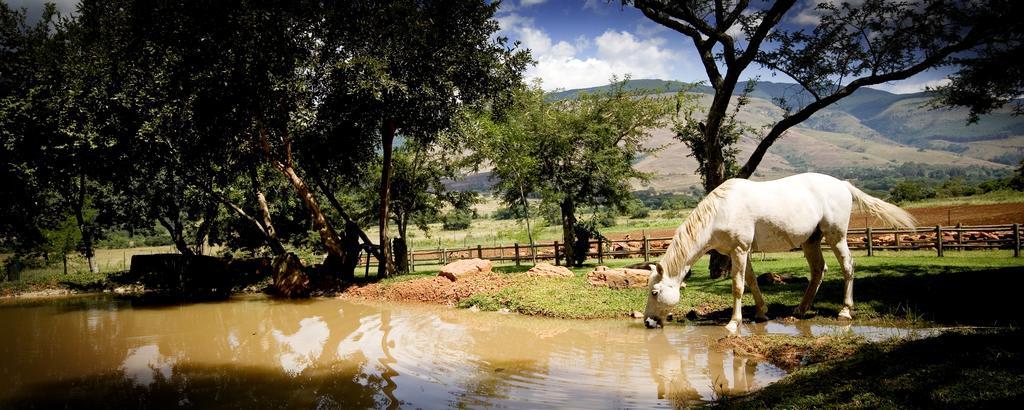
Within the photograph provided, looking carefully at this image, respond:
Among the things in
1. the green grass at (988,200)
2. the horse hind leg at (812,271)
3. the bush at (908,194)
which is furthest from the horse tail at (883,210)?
the bush at (908,194)

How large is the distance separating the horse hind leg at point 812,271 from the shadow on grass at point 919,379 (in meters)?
3.74

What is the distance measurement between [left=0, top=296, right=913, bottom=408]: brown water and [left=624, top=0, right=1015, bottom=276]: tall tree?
6378 mm

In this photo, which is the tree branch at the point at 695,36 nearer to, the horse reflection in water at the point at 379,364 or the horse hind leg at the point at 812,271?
the horse hind leg at the point at 812,271

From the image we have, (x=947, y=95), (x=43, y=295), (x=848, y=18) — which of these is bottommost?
(x=43, y=295)

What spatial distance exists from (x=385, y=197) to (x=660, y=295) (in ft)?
40.8

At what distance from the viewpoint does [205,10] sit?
14617mm

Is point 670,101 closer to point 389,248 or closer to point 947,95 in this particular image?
point 947,95

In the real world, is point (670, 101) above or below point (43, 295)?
above

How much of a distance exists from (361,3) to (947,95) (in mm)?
16669

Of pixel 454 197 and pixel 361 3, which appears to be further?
pixel 454 197

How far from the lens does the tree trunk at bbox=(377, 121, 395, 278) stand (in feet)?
58.2

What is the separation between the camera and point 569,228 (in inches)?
856

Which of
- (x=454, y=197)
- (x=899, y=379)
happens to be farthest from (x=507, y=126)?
(x=899, y=379)

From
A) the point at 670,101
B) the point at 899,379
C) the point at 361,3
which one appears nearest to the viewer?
the point at 899,379
